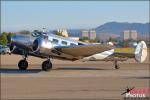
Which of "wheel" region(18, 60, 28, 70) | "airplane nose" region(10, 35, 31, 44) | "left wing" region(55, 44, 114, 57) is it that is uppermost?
"airplane nose" region(10, 35, 31, 44)

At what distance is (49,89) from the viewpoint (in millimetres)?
16078

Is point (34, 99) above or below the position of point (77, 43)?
below

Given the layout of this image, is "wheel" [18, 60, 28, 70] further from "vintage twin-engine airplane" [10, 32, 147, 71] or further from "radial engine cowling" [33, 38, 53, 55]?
"radial engine cowling" [33, 38, 53, 55]

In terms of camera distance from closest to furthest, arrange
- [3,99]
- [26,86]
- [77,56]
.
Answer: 1. [3,99]
2. [26,86]
3. [77,56]

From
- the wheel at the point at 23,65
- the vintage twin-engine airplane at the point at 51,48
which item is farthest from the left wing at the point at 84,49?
the wheel at the point at 23,65

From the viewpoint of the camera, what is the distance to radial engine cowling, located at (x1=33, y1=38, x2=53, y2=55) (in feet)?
83.8

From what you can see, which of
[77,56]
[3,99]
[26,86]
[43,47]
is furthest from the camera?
[77,56]

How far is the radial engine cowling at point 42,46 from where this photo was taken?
25.5 metres

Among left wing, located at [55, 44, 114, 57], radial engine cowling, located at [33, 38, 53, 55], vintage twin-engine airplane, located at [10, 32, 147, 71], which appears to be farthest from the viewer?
left wing, located at [55, 44, 114, 57]

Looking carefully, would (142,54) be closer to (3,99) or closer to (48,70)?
(48,70)

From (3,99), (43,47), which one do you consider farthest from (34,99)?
(43,47)

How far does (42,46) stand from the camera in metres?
25.6

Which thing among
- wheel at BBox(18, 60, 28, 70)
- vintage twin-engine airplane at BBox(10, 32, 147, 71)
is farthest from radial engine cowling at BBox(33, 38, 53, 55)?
wheel at BBox(18, 60, 28, 70)

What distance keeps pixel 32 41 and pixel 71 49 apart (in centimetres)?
242
